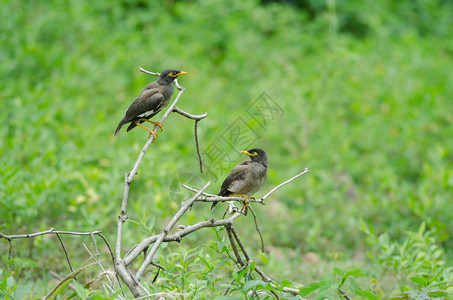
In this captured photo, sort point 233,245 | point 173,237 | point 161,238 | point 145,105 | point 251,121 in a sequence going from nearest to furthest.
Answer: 1. point 161,238
2. point 173,237
3. point 233,245
4. point 145,105
5. point 251,121

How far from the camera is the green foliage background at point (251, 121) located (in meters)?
4.73

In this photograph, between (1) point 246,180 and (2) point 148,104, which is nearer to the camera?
(2) point 148,104

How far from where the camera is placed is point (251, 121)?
7.10 m

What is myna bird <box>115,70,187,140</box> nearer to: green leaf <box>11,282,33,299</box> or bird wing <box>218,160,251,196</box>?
bird wing <box>218,160,251,196</box>

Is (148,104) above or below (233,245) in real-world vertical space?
above

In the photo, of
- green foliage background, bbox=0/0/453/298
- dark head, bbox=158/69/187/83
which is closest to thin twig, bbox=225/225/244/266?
green foliage background, bbox=0/0/453/298

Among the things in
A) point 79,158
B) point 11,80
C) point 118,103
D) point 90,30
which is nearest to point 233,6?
point 90,30

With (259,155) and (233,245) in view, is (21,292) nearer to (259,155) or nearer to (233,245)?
(233,245)

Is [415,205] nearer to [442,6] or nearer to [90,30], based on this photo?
[90,30]

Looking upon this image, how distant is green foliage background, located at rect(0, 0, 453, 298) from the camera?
4.73 metres

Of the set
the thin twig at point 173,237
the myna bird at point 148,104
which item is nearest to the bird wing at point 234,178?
the myna bird at point 148,104

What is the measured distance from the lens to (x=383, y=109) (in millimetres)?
7996

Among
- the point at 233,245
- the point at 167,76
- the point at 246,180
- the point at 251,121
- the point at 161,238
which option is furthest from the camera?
the point at 251,121

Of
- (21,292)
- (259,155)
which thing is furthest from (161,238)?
A: (259,155)
